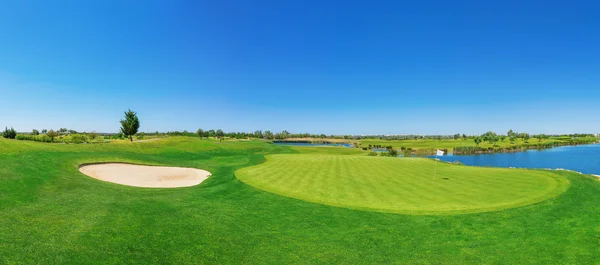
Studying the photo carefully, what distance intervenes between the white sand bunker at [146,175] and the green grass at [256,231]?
568 centimetres

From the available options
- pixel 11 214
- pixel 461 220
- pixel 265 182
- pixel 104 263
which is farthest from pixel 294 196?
pixel 11 214

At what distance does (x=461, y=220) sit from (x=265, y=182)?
13.2m

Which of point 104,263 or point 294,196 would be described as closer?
point 104,263

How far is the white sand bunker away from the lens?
2089cm

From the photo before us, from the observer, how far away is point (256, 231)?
10.6 meters

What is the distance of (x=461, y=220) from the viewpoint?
1219 cm

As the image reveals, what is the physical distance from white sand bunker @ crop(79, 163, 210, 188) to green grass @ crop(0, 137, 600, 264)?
224 inches

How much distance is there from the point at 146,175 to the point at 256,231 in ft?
60.0

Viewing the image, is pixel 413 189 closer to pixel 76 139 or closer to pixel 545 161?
pixel 76 139

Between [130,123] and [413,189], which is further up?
[130,123]

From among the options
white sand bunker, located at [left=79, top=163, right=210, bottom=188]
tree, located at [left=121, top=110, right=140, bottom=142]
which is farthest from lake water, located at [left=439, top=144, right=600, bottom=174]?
tree, located at [left=121, top=110, right=140, bottom=142]

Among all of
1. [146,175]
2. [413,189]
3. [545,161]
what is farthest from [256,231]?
[545,161]

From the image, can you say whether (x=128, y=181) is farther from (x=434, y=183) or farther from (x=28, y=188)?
(x=434, y=183)

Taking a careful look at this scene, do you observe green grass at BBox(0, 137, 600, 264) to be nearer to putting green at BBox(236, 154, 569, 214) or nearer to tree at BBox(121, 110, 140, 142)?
putting green at BBox(236, 154, 569, 214)
